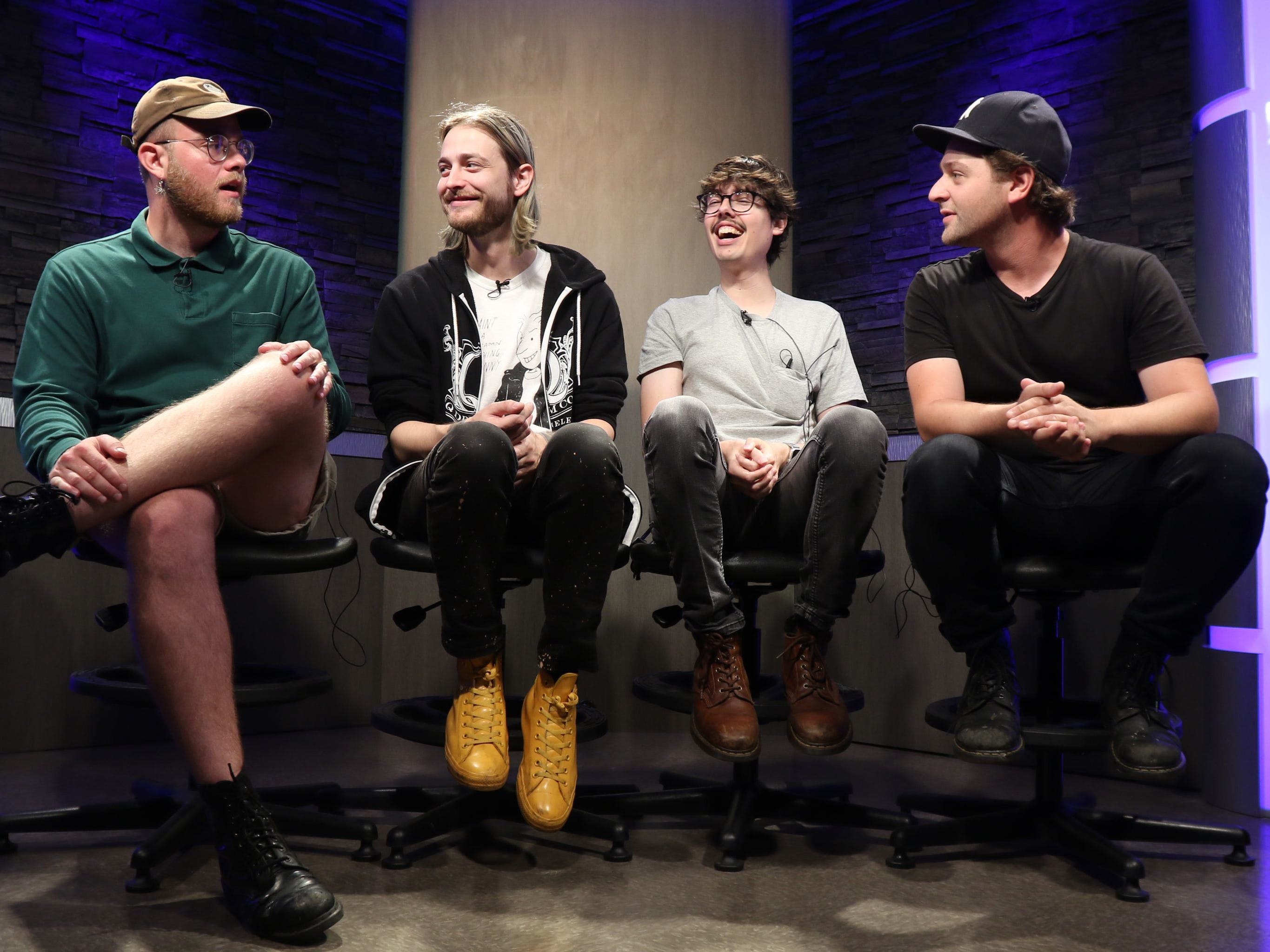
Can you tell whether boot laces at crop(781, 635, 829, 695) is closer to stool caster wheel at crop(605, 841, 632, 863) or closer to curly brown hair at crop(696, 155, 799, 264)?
stool caster wheel at crop(605, 841, 632, 863)

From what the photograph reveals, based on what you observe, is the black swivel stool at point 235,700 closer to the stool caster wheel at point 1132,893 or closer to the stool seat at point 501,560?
the stool seat at point 501,560

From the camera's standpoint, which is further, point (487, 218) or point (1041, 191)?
point (487, 218)

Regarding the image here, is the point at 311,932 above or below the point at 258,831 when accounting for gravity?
below

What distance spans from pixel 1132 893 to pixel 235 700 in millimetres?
1555

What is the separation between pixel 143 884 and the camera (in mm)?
1718

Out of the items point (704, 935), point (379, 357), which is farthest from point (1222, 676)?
point (379, 357)

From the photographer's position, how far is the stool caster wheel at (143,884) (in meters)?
1.72

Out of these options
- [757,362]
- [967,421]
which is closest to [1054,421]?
[967,421]

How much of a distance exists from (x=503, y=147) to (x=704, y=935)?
1709 millimetres

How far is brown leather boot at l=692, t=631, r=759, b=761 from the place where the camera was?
187cm

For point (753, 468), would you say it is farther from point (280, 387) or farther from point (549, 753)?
point (280, 387)

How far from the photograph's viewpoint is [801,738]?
1880 millimetres

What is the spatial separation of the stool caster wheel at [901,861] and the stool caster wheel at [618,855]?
492 millimetres

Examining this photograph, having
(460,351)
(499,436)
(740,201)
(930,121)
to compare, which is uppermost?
(930,121)
